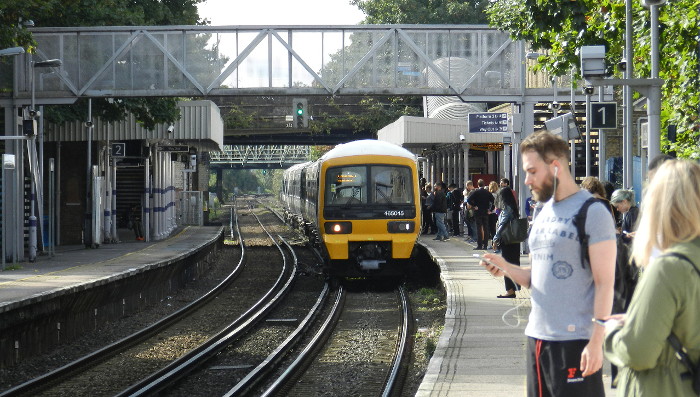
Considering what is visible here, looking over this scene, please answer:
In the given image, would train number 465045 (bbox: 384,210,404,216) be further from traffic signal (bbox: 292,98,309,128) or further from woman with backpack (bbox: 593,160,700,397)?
woman with backpack (bbox: 593,160,700,397)

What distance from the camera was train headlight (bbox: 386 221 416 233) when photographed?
21.9m

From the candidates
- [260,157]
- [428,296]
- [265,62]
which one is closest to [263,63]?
[265,62]

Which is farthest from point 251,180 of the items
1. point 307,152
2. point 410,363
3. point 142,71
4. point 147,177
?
point 410,363

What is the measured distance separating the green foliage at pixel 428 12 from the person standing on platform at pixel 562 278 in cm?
5512

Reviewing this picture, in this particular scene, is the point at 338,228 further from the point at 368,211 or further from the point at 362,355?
the point at 362,355

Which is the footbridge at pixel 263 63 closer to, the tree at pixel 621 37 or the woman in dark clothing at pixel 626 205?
the tree at pixel 621 37

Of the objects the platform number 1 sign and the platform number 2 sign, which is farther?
the platform number 2 sign

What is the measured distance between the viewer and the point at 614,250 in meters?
5.08

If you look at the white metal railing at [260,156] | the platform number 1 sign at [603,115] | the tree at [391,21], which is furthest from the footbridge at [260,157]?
the platform number 1 sign at [603,115]

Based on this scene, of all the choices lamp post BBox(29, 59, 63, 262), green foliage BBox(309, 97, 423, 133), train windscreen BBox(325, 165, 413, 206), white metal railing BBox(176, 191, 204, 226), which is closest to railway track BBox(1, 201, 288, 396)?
train windscreen BBox(325, 165, 413, 206)

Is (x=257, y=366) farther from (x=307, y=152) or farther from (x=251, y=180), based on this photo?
(x=251, y=180)

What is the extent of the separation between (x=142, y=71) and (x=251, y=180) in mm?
148956

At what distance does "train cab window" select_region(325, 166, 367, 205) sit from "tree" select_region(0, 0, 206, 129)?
677 centimetres

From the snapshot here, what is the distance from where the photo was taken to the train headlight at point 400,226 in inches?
863
